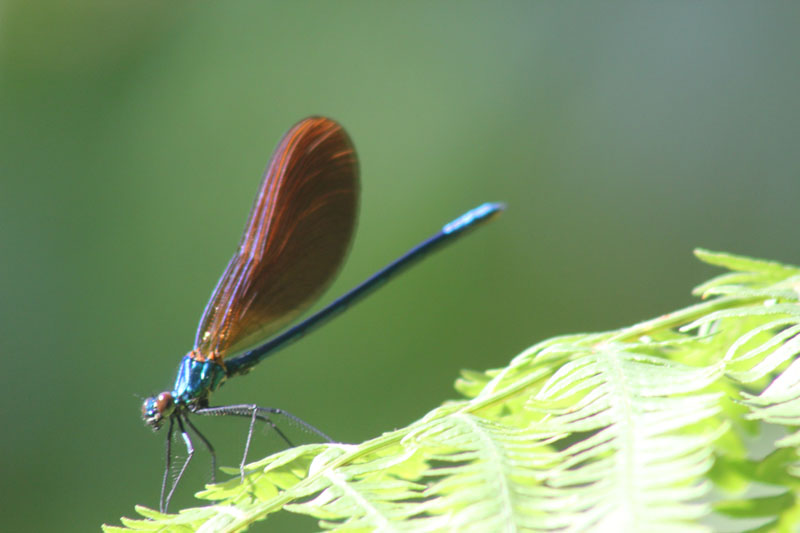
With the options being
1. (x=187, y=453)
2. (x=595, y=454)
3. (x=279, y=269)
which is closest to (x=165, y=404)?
(x=187, y=453)

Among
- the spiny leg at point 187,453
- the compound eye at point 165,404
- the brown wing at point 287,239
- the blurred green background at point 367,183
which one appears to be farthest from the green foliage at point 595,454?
the blurred green background at point 367,183

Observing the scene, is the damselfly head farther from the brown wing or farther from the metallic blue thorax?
the brown wing

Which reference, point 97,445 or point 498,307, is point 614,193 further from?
point 97,445

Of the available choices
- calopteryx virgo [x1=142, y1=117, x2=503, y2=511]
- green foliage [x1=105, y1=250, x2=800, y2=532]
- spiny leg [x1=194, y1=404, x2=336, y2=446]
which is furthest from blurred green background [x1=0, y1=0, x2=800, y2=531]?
green foliage [x1=105, y1=250, x2=800, y2=532]

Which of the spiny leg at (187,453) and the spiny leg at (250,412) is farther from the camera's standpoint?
the spiny leg at (250,412)

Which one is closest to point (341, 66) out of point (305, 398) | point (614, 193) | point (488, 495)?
point (614, 193)

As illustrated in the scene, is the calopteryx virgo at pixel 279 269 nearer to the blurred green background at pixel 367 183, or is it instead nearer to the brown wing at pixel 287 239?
the brown wing at pixel 287 239
